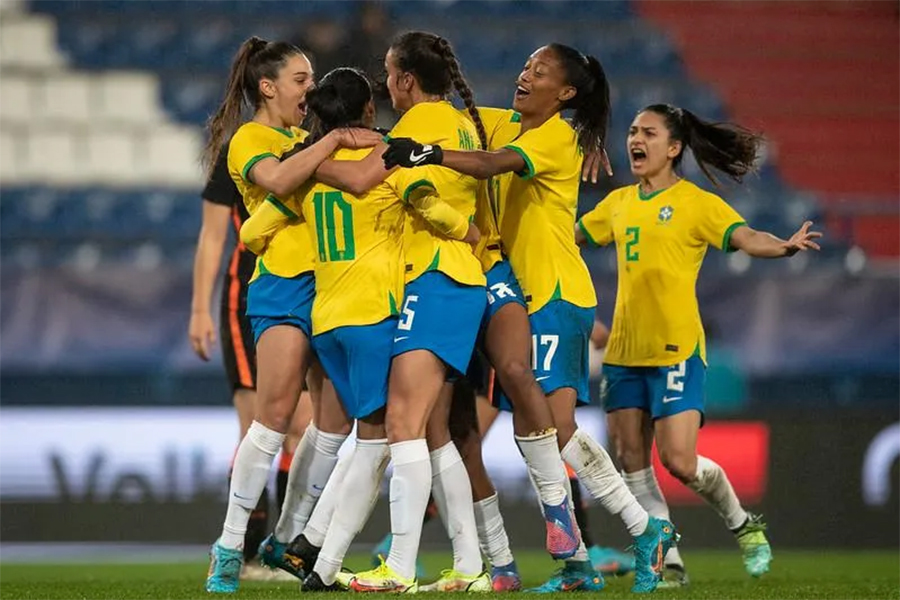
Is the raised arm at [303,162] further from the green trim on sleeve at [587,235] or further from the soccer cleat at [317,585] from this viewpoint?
the green trim on sleeve at [587,235]

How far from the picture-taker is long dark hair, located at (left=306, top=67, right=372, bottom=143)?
530 cm

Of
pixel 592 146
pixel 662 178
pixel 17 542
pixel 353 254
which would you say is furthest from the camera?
pixel 17 542

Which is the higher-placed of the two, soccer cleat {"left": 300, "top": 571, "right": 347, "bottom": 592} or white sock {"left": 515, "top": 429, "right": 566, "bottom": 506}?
white sock {"left": 515, "top": 429, "right": 566, "bottom": 506}

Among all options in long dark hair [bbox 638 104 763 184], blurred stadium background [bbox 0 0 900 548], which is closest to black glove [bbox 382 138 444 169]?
long dark hair [bbox 638 104 763 184]

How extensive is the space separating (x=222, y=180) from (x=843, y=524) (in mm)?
4590

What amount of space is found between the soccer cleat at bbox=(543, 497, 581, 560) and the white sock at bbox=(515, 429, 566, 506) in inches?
1.2

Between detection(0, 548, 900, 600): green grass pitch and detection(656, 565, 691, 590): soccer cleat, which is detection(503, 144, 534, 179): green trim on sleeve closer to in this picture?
detection(0, 548, 900, 600): green grass pitch

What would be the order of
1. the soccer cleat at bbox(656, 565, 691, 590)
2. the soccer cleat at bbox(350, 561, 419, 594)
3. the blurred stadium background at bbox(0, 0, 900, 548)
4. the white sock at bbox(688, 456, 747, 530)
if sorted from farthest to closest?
the blurred stadium background at bbox(0, 0, 900, 548) < the white sock at bbox(688, 456, 747, 530) < the soccer cleat at bbox(656, 565, 691, 590) < the soccer cleat at bbox(350, 561, 419, 594)

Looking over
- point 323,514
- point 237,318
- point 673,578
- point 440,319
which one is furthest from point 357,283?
point 673,578

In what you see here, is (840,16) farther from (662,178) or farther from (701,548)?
(662,178)

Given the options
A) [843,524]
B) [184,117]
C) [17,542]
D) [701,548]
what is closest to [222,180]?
[17,542]

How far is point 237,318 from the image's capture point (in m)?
6.71

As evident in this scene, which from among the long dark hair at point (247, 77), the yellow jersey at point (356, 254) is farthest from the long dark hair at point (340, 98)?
the long dark hair at point (247, 77)

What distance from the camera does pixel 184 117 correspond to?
14.5 metres
